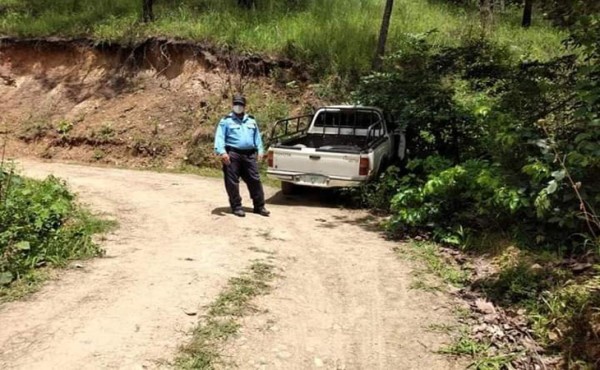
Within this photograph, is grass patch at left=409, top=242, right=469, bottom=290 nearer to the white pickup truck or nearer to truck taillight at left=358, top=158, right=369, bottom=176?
truck taillight at left=358, top=158, right=369, bottom=176

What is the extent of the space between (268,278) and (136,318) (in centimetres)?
151

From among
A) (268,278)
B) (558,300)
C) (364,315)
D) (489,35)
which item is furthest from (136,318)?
(489,35)

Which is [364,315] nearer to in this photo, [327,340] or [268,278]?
[327,340]

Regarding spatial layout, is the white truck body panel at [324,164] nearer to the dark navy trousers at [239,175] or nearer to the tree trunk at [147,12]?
the dark navy trousers at [239,175]

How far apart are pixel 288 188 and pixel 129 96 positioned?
829 cm

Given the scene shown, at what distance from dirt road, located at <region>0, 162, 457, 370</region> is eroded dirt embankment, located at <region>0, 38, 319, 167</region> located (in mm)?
7195

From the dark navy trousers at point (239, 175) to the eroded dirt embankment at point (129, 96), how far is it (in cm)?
583

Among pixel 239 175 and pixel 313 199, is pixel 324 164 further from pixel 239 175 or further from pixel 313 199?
pixel 239 175

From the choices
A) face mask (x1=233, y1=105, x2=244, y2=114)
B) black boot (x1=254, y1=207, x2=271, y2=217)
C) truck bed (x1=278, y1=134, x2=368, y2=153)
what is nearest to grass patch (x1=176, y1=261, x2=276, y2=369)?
black boot (x1=254, y1=207, x2=271, y2=217)

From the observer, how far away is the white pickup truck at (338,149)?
30.4 feet

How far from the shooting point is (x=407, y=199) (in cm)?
779

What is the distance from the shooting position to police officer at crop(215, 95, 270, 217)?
830 centimetres

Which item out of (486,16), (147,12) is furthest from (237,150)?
(486,16)

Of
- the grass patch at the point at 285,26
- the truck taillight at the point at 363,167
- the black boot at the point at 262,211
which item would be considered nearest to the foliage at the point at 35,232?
the black boot at the point at 262,211
